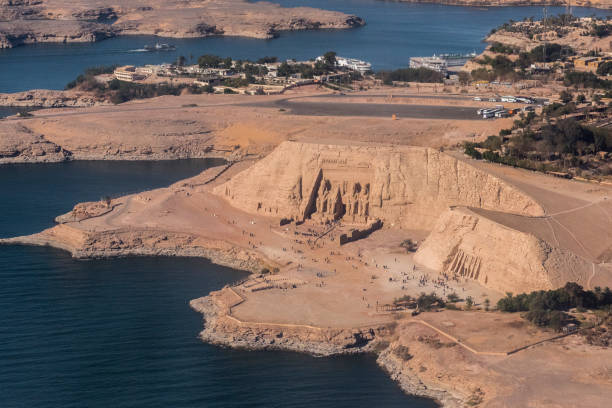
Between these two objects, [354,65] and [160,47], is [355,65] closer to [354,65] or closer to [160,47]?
[354,65]

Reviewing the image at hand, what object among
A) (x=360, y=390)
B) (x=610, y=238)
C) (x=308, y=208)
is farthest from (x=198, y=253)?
(x=610, y=238)

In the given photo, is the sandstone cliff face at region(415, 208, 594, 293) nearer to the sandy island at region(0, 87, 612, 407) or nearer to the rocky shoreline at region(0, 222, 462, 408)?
the sandy island at region(0, 87, 612, 407)

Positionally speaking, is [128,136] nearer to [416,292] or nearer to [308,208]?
[308,208]

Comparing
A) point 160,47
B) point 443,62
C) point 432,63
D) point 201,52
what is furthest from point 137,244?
point 160,47

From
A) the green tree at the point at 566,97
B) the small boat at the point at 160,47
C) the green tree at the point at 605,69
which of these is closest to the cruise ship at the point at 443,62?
the green tree at the point at 605,69

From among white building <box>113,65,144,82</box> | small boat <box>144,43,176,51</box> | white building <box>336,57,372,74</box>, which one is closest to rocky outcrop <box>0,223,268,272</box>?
white building <box>113,65,144,82</box>

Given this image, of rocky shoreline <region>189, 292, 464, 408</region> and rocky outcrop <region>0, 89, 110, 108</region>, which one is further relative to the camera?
rocky outcrop <region>0, 89, 110, 108</region>
